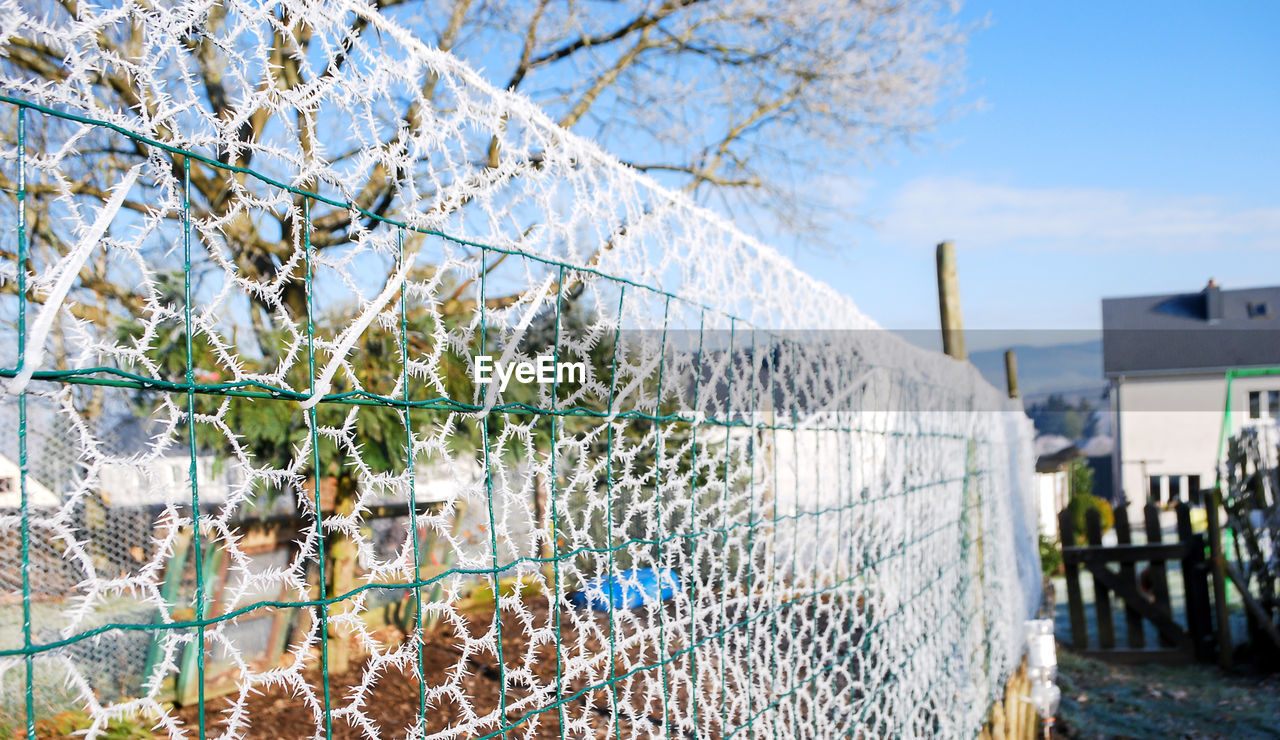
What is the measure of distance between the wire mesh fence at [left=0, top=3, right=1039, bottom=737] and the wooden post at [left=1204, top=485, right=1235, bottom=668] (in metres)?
2.75

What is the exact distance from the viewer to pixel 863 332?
294cm

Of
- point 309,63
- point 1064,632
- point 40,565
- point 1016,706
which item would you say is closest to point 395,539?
point 40,565

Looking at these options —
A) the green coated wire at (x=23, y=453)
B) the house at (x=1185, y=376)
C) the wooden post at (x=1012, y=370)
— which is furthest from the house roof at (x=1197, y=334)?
the green coated wire at (x=23, y=453)

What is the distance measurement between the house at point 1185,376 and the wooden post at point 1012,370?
10955 mm

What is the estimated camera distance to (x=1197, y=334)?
22.5 meters

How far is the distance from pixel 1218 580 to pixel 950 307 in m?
2.83

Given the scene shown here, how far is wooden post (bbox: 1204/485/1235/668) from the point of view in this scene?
629 cm

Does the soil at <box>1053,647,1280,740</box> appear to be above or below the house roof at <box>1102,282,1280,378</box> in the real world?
below

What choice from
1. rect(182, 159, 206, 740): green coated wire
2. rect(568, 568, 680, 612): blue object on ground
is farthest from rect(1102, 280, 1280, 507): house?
rect(182, 159, 206, 740): green coated wire

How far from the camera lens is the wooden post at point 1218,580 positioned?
6.29 meters

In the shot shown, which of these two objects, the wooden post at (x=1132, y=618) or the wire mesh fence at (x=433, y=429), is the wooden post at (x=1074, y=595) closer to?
the wooden post at (x=1132, y=618)

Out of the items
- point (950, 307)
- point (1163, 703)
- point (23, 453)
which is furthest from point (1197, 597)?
point (23, 453)

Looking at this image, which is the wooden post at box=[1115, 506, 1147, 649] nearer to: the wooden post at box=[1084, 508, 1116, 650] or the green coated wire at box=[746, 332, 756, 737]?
the wooden post at box=[1084, 508, 1116, 650]

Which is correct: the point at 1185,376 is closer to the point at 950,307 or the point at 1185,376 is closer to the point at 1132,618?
the point at 1132,618
